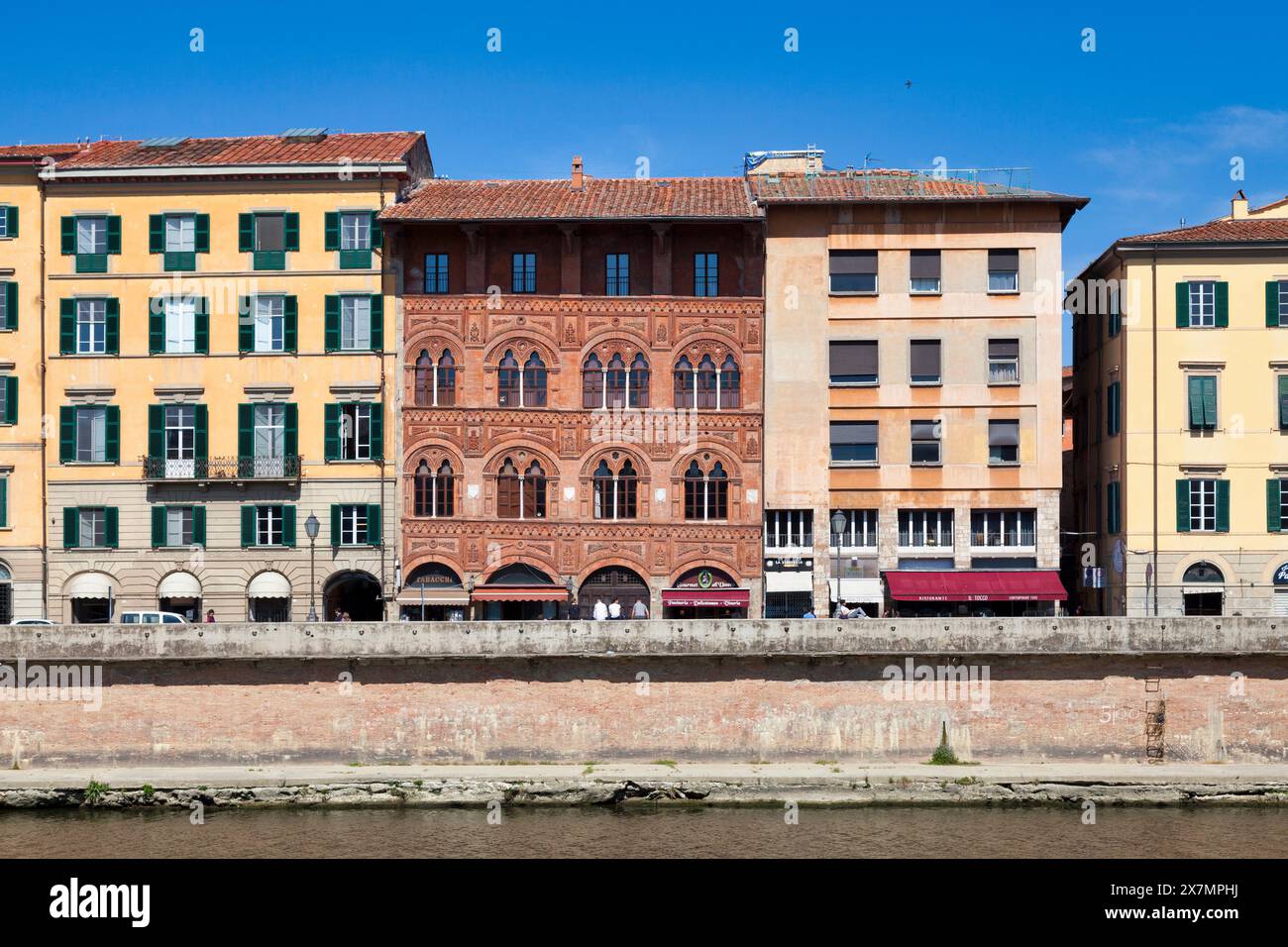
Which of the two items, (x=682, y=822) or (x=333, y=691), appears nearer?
(x=682, y=822)

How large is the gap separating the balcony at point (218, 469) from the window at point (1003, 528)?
67.6 feet

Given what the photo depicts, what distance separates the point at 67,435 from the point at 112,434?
4.45 feet

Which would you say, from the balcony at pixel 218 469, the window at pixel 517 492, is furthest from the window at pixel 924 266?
the balcony at pixel 218 469

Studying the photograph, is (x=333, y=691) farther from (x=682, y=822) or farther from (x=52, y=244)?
(x=52, y=244)

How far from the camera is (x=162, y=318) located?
42.2 m

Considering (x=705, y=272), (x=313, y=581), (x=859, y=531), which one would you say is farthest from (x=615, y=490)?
(x=313, y=581)

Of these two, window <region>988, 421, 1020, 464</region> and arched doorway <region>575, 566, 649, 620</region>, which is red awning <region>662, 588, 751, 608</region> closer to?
arched doorway <region>575, 566, 649, 620</region>

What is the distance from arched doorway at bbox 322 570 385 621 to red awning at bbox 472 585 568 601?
3062 millimetres

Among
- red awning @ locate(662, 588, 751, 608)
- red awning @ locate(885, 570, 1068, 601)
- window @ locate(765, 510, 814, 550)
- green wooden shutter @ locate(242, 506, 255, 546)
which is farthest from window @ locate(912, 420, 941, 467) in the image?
green wooden shutter @ locate(242, 506, 255, 546)

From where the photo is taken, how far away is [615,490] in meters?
42.2

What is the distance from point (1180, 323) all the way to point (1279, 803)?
16488mm

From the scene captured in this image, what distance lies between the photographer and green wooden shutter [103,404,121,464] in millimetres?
42156
